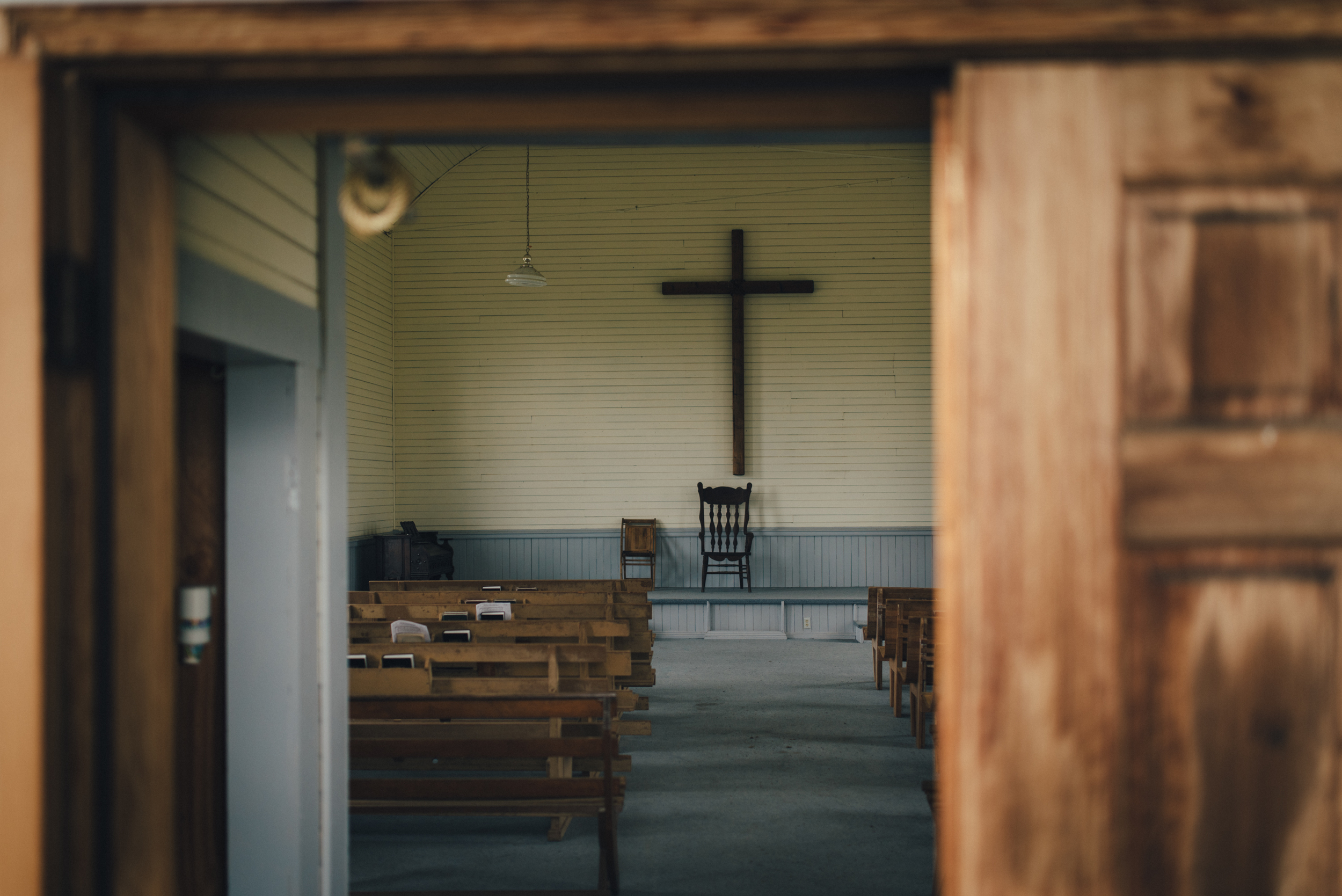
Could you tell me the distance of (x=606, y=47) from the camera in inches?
42.5

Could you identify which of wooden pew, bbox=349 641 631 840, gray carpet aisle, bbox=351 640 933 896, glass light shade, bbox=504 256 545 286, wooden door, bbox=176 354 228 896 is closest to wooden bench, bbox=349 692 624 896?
wooden pew, bbox=349 641 631 840

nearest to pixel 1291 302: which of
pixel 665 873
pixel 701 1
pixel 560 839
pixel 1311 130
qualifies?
pixel 1311 130

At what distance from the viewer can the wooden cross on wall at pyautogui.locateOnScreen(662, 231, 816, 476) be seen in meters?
9.55

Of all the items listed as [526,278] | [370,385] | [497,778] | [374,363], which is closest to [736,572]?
[526,278]

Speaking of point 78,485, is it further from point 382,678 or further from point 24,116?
point 382,678

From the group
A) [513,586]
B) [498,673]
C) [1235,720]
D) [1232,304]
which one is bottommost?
[498,673]

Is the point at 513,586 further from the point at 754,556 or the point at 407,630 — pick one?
the point at 754,556

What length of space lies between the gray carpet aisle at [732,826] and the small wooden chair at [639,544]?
3.75 meters

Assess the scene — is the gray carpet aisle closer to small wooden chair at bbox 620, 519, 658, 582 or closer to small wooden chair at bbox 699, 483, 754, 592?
small wooden chair at bbox 699, 483, 754, 592

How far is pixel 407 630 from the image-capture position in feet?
16.1

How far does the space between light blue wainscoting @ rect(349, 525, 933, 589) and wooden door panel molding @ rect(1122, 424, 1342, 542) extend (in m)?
8.87

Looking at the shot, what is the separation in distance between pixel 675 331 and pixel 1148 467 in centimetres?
895

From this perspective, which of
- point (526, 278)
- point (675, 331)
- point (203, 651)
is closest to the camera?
point (203, 651)

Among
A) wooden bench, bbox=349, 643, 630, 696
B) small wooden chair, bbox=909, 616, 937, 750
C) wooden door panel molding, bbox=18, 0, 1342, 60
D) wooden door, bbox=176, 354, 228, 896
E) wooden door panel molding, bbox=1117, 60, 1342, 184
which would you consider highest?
wooden door panel molding, bbox=18, 0, 1342, 60
